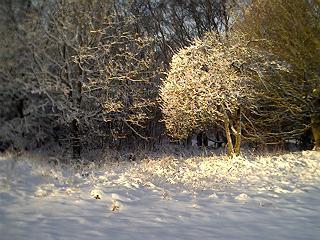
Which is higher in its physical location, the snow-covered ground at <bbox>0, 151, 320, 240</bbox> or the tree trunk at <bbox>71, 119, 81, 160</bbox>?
the tree trunk at <bbox>71, 119, 81, 160</bbox>

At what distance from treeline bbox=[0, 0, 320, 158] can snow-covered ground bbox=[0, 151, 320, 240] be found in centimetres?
421

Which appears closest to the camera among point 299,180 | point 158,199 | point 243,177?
point 158,199

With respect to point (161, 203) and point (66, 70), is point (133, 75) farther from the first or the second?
point (161, 203)

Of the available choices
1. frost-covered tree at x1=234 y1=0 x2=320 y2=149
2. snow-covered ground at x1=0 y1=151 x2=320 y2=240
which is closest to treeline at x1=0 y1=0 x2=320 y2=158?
frost-covered tree at x1=234 y1=0 x2=320 y2=149

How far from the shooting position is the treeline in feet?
48.2

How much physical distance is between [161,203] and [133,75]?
11.6 metres

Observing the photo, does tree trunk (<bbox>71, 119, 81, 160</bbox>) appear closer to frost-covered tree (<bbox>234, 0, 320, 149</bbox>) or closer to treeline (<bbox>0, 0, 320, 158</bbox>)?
treeline (<bbox>0, 0, 320, 158</bbox>)

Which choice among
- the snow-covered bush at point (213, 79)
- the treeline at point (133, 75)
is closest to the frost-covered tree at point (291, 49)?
the treeline at point (133, 75)

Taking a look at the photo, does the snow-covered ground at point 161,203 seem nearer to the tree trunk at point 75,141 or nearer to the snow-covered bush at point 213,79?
the snow-covered bush at point 213,79

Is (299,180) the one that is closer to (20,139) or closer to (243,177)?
(243,177)

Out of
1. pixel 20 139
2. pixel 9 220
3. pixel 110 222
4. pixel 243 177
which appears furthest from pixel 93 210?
pixel 20 139

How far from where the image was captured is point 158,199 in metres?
7.80

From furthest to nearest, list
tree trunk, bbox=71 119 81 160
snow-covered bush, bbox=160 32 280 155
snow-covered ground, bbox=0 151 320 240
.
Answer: tree trunk, bbox=71 119 81 160
snow-covered bush, bbox=160 32 280 155
snow-covered ground, bbox=0 151 320 240

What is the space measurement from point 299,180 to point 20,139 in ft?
43.4
